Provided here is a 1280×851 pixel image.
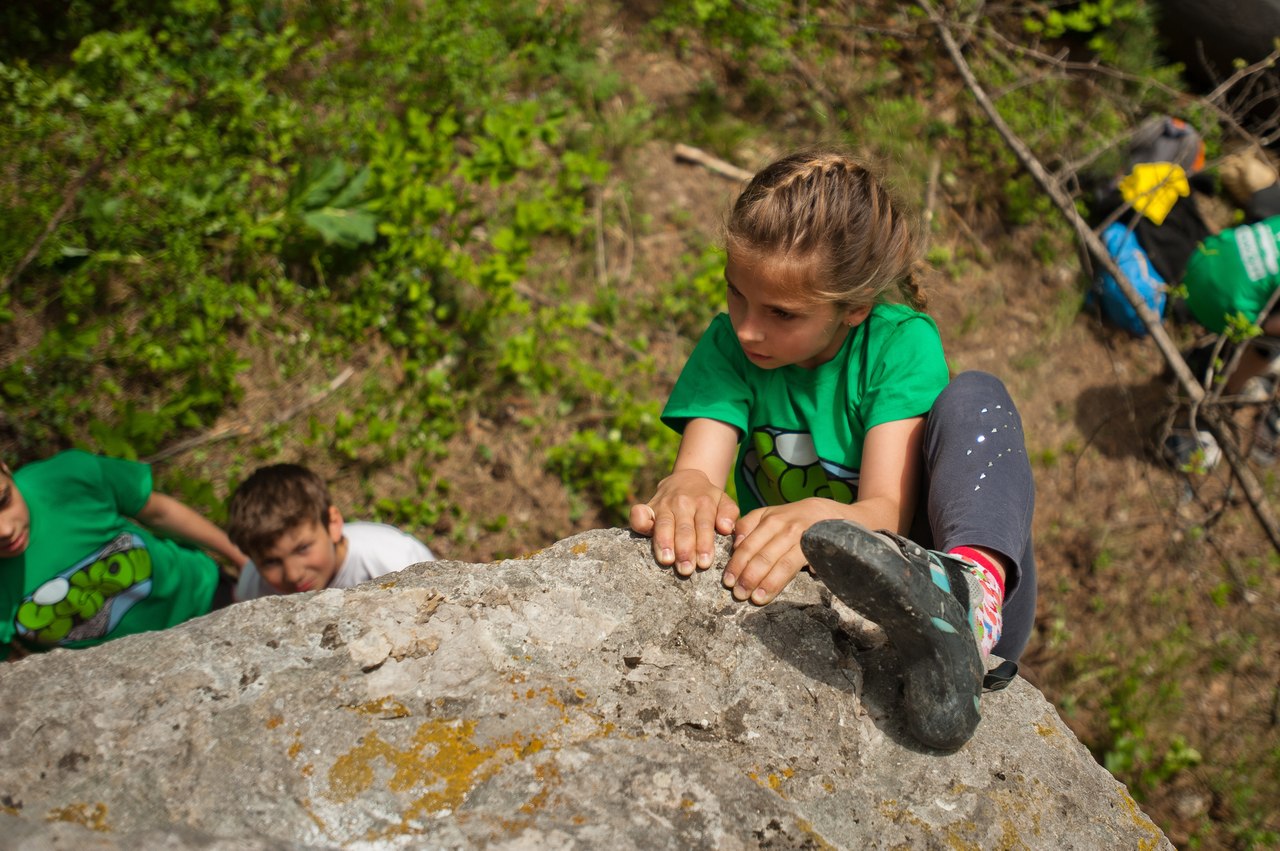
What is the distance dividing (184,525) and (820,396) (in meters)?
2.17

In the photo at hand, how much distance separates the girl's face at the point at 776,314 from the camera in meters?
1.78

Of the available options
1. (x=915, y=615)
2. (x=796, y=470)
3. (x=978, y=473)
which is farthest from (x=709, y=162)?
(x=915, y=615)

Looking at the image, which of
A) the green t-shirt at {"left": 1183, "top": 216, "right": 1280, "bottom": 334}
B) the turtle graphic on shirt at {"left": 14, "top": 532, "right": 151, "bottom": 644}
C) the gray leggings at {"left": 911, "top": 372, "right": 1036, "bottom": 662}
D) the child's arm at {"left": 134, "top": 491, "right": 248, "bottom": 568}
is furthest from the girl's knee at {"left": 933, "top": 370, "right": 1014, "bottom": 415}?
the green t-shirt at {"left": 1183, "top": 216, "right": 1280, "bottom": 334}

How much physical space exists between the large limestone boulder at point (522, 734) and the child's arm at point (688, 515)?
51 millimetres

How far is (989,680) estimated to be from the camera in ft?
5.09

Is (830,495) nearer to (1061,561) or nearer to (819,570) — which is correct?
(819,570)

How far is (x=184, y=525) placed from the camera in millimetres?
3012

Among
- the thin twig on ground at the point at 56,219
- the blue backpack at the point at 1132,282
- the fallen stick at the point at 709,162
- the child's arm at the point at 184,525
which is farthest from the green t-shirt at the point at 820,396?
the blue backpack at the point at 1132,282

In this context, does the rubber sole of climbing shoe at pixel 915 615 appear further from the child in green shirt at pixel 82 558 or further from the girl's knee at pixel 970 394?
the child in green shirt at pixel 82 558

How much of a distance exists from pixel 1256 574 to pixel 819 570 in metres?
3.39

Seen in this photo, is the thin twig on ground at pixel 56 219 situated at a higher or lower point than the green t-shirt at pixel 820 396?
lower

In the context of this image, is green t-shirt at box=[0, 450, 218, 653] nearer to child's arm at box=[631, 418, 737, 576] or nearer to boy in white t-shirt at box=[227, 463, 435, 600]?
boy in white t-shirt at box=[227, 463, 435, 600]

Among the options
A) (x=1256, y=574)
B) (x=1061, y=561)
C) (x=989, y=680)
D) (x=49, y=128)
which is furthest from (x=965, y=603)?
(x=49, y=128)

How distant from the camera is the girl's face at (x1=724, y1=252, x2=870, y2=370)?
5.83 feet
